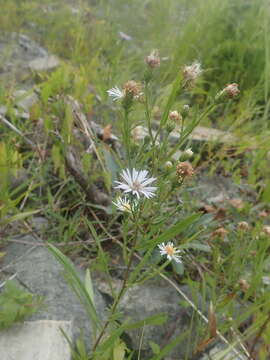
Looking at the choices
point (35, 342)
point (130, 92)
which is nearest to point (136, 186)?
point (130, 92)

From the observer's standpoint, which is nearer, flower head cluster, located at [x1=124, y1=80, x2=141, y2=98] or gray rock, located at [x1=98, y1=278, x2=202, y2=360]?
flower head cluster, located at [x1=124, y1=80, x2=141, y2=98]

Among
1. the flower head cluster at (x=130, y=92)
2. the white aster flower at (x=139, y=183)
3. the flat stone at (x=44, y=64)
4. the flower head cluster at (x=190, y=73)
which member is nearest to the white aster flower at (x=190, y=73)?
the flower head cluster at (x=190, y=73)

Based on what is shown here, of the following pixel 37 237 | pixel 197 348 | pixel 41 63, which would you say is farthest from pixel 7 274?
pixel 41 63

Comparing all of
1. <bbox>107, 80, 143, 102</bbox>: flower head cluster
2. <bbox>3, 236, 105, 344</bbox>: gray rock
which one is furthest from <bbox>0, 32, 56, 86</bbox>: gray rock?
<bbox>107, 80, 143, 102</bbox>: flower head cluster

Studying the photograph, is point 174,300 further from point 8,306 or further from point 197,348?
point 8,306

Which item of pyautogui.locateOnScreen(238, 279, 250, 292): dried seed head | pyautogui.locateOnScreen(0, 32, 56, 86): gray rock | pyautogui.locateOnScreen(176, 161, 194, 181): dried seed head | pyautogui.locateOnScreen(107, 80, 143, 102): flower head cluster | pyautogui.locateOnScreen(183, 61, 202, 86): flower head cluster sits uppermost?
pyautogui.locateOnScreen(183, 61, 202, 86): flower head cluster

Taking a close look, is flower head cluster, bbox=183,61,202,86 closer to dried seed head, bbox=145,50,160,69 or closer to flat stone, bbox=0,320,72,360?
dried seed head, bbox=145,50,160,69

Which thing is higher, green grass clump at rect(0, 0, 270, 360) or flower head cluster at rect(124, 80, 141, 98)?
flower head cluster at rect(124, 80, 141, 98)
